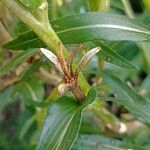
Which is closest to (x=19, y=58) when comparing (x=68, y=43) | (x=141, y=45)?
(x=68, y=43)

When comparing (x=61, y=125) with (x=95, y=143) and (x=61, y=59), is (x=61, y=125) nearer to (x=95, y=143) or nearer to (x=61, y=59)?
(x=61, y=59)

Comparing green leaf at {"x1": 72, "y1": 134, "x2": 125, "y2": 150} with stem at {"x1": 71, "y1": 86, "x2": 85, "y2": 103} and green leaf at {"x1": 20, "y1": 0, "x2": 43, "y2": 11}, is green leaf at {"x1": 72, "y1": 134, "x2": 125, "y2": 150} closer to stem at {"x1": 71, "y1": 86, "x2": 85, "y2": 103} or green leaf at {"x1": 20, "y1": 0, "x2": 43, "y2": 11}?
stem at {"x1": 71, "y1": 86, "x2": 85, "y2": 103}

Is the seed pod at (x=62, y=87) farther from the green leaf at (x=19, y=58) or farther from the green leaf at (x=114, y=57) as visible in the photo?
the green leaf at (x=19, y=58)

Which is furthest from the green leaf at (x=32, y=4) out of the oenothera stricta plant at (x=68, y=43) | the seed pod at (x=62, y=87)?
the seed pod at (x=62, y=87)

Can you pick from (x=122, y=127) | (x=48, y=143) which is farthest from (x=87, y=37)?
(x=122, y=127)

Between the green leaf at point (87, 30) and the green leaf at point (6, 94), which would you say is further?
the green leaf at point (6, 94)
